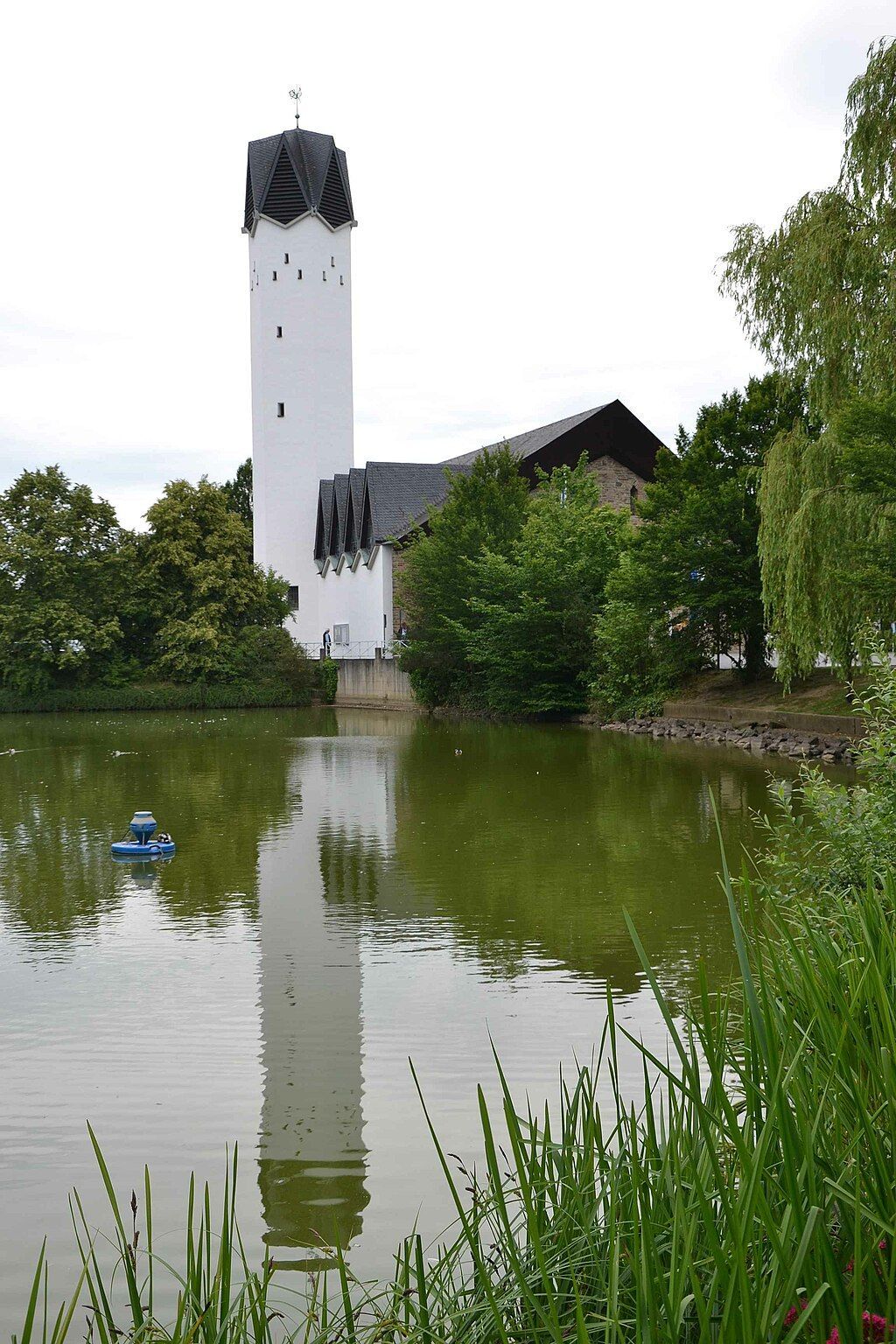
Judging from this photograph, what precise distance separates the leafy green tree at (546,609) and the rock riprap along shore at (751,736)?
2.62 metres

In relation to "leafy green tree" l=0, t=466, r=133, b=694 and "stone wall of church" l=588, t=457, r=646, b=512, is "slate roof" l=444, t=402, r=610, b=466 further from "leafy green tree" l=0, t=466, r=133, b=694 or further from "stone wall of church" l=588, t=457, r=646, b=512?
"leafy green tree" l=0, t=466, r=133, b=694

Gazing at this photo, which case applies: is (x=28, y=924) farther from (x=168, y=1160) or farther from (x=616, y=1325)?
(x=616, y=1325)

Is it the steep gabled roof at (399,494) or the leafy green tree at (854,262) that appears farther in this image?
the steep gabled roof at (399,494)

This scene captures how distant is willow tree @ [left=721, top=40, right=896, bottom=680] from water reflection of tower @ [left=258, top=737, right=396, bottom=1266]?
8.73 metres

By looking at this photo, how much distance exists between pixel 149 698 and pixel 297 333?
749 inches

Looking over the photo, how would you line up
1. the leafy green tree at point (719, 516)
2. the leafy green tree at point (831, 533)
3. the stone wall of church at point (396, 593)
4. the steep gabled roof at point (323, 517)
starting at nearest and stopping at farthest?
the leafy green tree at point (831, 533)
the leafy green tree at point (719, 516)
the stone wall of church at point (396, 593)
the steep gabled roof at point (323, 517)

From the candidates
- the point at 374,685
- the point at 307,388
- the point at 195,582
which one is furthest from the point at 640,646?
the point at 307,388

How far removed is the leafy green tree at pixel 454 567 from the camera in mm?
35688

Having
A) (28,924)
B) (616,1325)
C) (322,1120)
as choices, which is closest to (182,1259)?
→ (322,1120)

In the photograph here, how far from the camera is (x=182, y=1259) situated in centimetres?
374

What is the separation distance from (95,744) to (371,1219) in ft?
78.0

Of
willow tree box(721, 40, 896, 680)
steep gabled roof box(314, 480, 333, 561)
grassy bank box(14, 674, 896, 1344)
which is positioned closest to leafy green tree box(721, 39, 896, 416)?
willow tree box(721, 40, 896, 680)

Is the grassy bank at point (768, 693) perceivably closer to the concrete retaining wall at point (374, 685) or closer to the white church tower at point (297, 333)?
the concrete retaining wall at point (374, 685)

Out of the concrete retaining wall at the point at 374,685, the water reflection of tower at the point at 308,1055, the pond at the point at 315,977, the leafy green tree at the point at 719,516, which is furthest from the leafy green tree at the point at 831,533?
the concrete retaining wall at the point at 374,685
